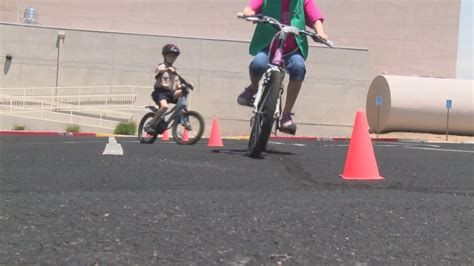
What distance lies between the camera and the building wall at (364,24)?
105 feet

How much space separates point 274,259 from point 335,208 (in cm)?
105

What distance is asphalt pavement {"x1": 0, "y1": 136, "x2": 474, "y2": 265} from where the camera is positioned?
2629 mm

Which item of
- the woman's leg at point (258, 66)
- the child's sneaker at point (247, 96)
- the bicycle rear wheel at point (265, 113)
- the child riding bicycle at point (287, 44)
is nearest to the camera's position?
the bicycle rear wheel at point (265, 113)

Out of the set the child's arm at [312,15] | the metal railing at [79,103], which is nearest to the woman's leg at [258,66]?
the child's arm at [312,15]

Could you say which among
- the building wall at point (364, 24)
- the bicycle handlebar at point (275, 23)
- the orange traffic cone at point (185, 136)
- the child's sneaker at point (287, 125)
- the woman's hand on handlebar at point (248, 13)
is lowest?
the orange traffic cone at point (185, 136)

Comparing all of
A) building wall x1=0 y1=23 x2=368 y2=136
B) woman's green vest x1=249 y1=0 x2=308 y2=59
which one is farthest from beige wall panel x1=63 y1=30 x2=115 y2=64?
woman's green vest x1=249 y1=0 x2=308 y2=59

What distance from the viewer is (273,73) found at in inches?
230

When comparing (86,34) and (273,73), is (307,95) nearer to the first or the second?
(86,34)

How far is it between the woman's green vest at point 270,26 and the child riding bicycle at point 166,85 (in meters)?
3.23

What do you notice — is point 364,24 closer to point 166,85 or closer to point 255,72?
point 166,85

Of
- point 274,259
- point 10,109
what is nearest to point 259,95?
point 274,259

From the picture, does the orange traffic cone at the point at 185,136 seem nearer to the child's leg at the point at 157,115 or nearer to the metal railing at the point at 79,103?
the child's leg at the point at 157,115

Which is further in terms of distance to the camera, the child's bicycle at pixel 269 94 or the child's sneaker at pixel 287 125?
the child's sneaker at pixel 287 125

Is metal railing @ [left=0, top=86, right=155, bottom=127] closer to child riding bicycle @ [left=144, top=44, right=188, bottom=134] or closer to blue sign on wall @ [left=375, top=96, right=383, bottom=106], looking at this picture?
blue sign on wall @ [left=375, top=96, right=383, bottom=106]
